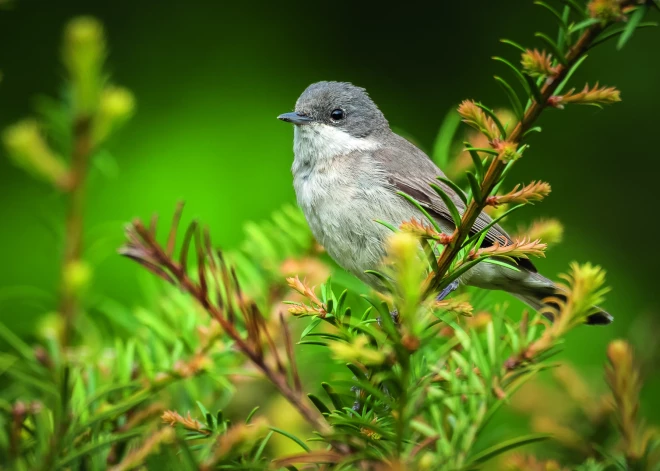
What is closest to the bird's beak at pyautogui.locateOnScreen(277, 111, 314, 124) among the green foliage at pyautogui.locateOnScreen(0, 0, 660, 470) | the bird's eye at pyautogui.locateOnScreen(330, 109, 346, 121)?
the bird's eye at pyautogui.locateOnScreen(330, 109, 346, 121)

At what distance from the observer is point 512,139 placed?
3.59ft

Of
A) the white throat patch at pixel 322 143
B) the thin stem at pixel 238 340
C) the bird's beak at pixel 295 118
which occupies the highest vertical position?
the bird's beak at pixel 295 118

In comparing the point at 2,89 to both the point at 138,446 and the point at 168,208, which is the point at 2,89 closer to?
the point at 168,208

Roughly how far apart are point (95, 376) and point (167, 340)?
0.63 ft

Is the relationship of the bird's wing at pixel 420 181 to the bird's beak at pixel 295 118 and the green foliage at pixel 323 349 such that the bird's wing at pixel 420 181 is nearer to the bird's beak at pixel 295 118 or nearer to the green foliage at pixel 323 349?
the bird's beak at pixel 295 118

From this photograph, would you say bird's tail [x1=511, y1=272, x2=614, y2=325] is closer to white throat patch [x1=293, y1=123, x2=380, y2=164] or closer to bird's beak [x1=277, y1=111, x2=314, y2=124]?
white throat patch [x1=293, y1=123, x2=380, y2=164]

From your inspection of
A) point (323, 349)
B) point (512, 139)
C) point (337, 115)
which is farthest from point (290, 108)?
point (512, 139)

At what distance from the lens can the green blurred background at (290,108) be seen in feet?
10.5

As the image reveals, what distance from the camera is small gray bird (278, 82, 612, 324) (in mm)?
→ 2561

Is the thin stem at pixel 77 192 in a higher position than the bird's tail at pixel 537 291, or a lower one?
higher

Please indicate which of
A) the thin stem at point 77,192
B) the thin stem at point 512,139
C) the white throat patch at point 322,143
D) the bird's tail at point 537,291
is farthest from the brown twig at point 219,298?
the bird's tail at point 537,291

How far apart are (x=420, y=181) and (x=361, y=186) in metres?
0.28

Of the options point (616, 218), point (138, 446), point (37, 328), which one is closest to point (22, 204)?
point (37, 328)

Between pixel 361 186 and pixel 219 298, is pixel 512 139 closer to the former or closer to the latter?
pixel 219 298
